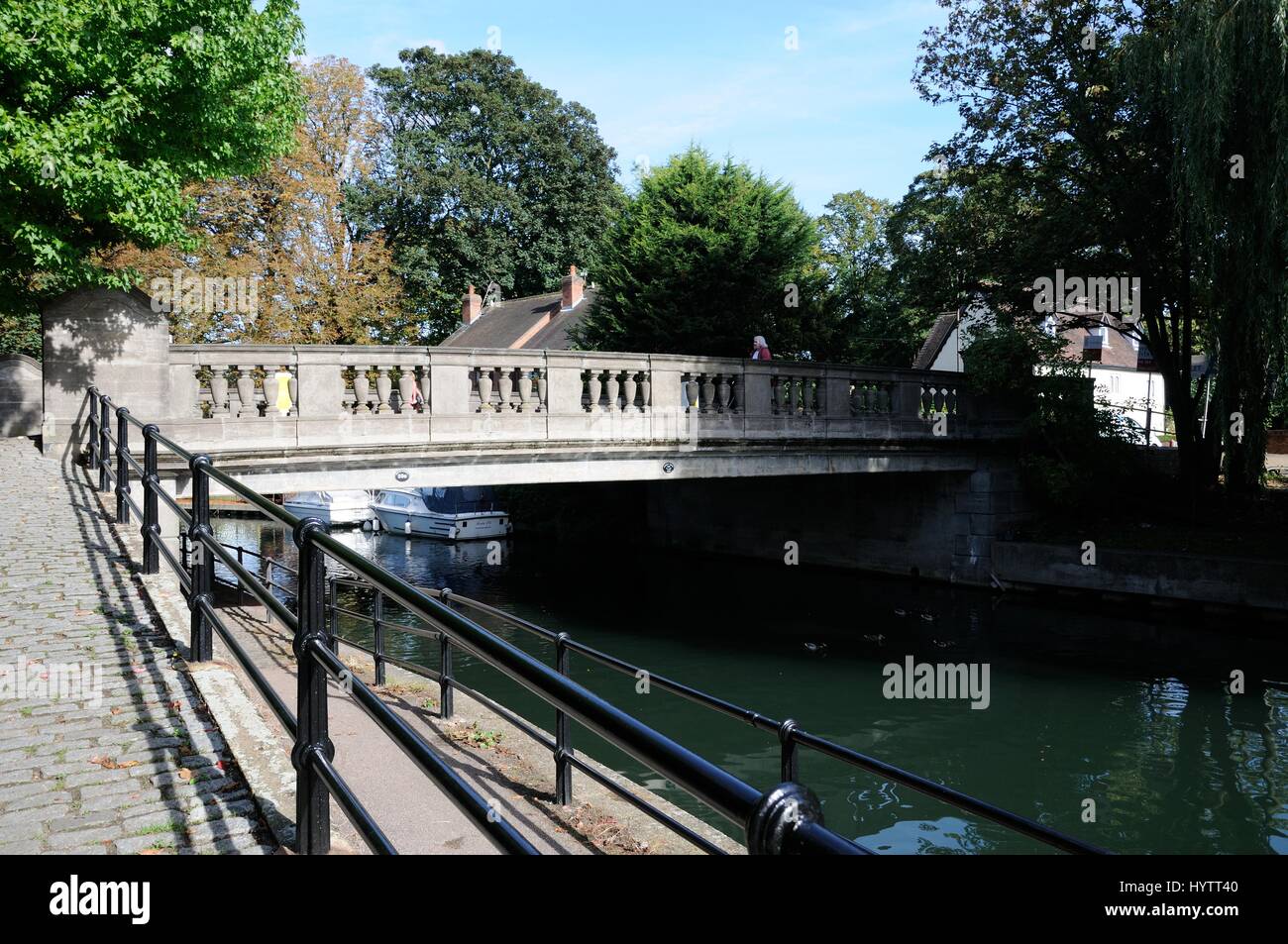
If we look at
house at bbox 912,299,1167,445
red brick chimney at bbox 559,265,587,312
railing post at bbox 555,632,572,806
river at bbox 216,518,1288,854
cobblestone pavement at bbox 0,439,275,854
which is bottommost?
river at bbox 216,518,1288,854

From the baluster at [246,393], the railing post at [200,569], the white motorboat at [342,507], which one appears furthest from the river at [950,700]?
the white motorboat at [342,507]

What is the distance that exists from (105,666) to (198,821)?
2053mm

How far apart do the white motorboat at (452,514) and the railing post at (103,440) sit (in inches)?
731

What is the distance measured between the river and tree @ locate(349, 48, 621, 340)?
63.1 feet

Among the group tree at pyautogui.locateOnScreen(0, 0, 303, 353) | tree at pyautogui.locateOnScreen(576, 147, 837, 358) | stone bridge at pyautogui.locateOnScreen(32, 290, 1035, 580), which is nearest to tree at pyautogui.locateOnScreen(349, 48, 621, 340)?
tree at pyautogui.locateOnScreen(576, 147, 837, 358)

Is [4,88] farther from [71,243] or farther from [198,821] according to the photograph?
[198,821]

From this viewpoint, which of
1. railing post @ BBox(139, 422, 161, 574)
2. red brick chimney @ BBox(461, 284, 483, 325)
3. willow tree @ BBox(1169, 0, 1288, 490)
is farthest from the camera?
red brick chimney @ BBox(461, 284, 483, 325)

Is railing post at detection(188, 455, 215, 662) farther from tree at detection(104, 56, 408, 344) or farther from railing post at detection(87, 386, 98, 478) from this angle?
tree at detection(104, 56, 408, 344)

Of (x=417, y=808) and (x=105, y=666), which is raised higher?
(x=105, y=666)

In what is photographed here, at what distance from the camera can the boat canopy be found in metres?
29.9

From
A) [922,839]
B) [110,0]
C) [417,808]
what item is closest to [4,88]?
[110,0]

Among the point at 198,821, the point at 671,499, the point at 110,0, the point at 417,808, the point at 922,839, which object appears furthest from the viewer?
the point at 671,499

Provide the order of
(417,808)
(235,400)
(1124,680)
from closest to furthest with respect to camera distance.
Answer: (417,808) → (235,400) → (1124,680)
